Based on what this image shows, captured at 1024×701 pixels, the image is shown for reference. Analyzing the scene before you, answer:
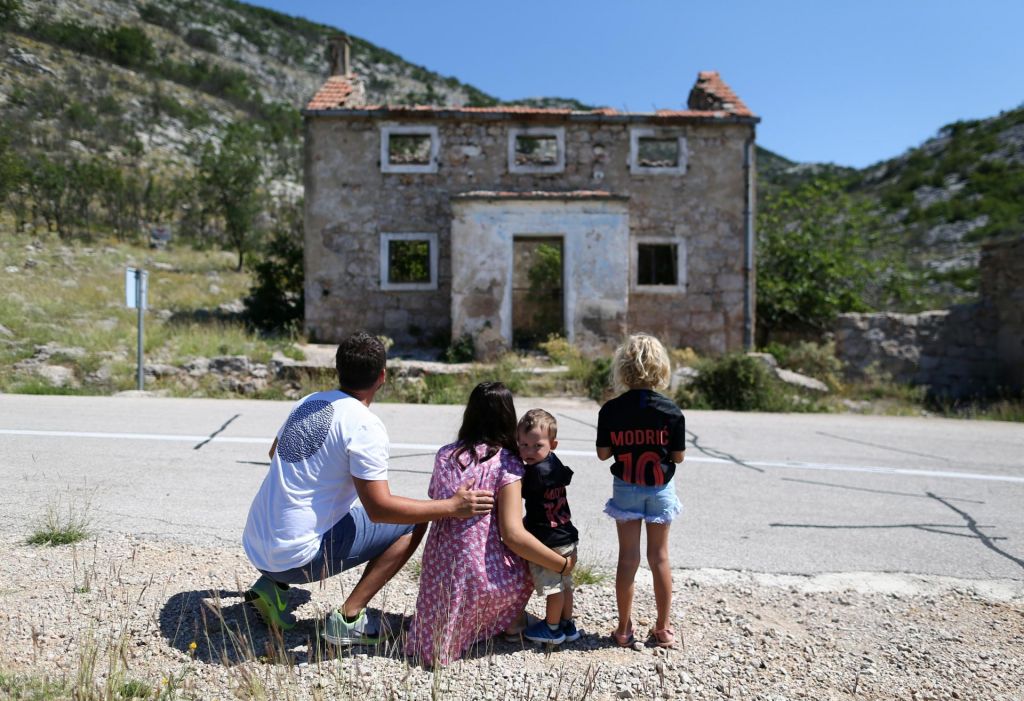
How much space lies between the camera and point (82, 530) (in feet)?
14.8

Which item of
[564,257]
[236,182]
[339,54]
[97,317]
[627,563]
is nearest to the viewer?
[627,563]

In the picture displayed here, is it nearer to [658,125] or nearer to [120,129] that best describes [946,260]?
[658,125]

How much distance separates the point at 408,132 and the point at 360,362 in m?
15.3

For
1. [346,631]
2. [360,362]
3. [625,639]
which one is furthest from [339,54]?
[625,639]

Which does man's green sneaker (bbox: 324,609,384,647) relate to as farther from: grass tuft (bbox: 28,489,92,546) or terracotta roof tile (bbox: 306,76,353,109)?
terracotta roof tile (bbox: 306,76,353,109)

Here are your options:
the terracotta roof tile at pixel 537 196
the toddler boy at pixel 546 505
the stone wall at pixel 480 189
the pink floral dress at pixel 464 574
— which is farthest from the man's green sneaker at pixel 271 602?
the stone wall at pixel 480 189

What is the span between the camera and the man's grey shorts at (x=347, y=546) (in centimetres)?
327

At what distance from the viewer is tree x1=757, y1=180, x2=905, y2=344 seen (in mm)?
18938

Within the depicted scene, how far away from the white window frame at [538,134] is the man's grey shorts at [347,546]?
15.2 m

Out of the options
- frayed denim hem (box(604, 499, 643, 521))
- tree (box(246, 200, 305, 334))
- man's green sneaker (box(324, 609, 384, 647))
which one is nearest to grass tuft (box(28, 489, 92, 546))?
man's green sneaker (box(324, 609, 384, 647))

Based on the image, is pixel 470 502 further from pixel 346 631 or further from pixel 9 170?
Result: pixel 9 170

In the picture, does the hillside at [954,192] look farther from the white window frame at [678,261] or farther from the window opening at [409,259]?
the window opening at [409,259]

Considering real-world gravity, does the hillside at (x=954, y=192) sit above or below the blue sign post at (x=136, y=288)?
above

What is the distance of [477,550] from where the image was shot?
323cm
